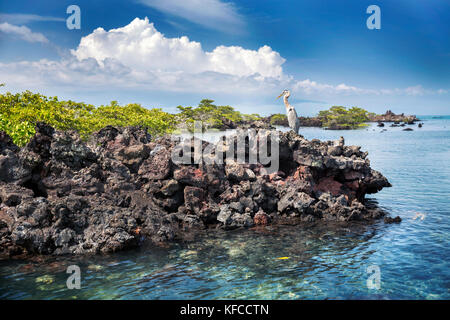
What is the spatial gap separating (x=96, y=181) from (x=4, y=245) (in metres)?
4.61

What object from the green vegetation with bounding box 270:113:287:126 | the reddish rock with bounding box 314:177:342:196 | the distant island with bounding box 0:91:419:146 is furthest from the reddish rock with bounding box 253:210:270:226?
the green vegetation with bounding box 270:113:287:126

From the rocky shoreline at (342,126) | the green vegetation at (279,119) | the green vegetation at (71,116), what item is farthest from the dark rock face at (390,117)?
the green vegetation at (71,116)

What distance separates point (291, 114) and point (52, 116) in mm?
18533

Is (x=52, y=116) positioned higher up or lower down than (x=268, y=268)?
higher up

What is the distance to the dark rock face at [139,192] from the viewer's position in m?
14.1

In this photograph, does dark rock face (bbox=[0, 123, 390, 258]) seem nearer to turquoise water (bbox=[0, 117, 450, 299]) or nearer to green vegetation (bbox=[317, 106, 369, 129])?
turquoise water (bbox=[0, 117, 450, 299])

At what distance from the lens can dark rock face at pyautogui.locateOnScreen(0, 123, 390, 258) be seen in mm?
14125

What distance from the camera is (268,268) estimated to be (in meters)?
12.4

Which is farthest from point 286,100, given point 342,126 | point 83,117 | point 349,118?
point 349,118

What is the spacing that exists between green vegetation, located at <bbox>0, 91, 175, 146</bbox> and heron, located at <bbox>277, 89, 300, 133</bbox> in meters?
15.5

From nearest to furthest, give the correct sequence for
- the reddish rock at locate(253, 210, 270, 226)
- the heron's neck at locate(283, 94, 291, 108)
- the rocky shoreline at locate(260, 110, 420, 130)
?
the reddish rock at locate(253, 210, 270, 226)
the heron's neck at locate(283, 94, 291, 108)
the rocky shoreline at locate(260, 110, 420, 130)

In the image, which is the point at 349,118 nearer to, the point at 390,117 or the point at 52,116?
the point at 390,117

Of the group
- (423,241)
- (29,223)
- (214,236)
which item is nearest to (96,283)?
(29,223)
